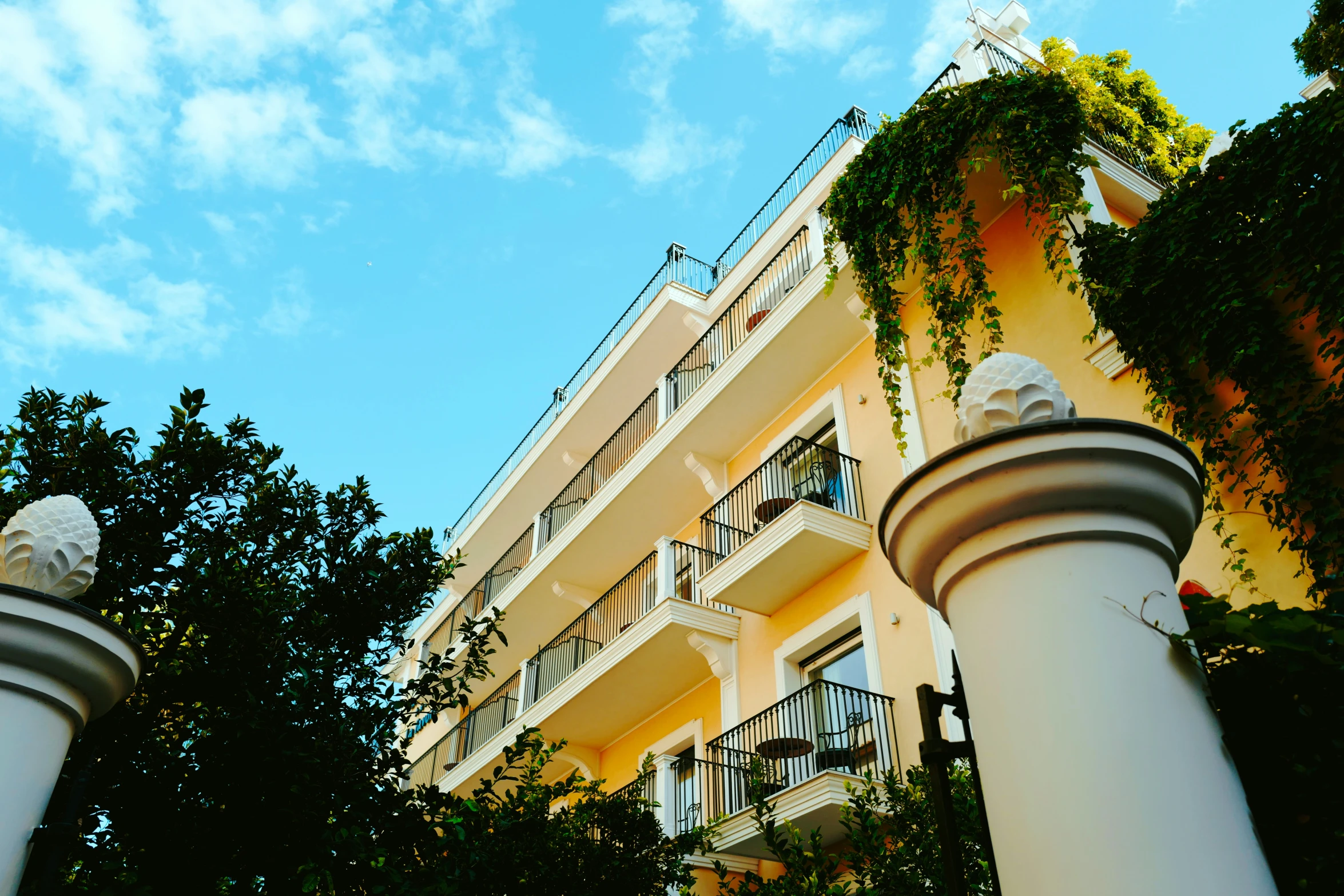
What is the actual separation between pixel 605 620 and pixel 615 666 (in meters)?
1.91

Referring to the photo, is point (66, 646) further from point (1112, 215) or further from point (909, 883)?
point (1112, 215)

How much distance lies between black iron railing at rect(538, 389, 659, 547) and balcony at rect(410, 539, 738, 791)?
2.26 metres

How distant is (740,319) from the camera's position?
15406 millimetres

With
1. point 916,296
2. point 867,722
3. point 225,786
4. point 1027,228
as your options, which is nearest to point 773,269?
point 916,296

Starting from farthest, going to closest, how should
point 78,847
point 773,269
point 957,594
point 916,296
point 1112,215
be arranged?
1. point 773,269
2. point 916,296
3. point 1112,215
4. point 78,847
5. point 957,594

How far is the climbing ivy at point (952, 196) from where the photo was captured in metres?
9.69

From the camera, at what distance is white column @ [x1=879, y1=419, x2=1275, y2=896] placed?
8.29 ft

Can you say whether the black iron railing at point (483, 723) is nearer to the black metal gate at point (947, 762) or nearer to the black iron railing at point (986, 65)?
the black iron railing at point (986, 65)

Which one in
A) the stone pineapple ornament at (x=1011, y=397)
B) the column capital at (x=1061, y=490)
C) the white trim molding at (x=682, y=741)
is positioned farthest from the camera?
the white trim molding at (x=682, y=741)

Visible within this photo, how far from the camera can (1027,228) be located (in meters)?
11.0

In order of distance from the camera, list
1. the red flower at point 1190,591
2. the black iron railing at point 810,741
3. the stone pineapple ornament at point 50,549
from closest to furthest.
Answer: the red flower at point 1190,591
the stone pineapple ornament at point 50,549
the black iron railing at point 810,741

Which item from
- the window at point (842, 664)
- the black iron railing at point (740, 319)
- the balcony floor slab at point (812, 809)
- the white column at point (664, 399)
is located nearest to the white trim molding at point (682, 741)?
the window at point (842, 664)

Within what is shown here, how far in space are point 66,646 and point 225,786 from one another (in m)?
2.54

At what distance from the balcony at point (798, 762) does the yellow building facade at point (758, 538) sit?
4cm
